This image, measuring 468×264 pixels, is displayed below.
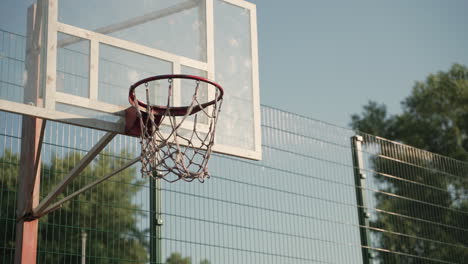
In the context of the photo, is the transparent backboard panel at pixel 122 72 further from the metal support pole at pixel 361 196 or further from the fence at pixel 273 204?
the metal support pole at pixel 361 196

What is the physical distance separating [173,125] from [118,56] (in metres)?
0.62

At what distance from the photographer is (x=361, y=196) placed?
8234mm

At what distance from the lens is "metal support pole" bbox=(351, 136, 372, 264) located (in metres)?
8.02

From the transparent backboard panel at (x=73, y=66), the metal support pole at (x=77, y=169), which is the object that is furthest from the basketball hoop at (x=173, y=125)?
the transparent backboard panel at (x=73, y=66)

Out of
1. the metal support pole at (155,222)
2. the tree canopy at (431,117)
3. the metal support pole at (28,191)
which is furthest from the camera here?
the tree canopy at (431,117)

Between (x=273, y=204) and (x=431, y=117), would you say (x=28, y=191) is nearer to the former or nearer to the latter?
(x=273, y=204)

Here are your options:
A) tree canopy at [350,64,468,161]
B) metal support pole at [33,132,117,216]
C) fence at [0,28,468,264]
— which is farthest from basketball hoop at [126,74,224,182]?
tree canopy at [350,64,468,161]

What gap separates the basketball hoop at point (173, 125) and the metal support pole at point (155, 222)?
3.36 feet

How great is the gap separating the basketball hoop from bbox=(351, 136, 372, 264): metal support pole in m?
3.06

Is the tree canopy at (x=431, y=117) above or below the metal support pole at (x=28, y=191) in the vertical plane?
above

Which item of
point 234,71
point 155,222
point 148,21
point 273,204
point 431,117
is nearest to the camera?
point 148,21

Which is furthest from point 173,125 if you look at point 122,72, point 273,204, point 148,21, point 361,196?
point 361,196

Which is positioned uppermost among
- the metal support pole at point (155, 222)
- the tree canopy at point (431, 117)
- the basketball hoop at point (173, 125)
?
the tree canopy at point (431, 117)

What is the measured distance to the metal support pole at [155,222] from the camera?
21.0 ft
